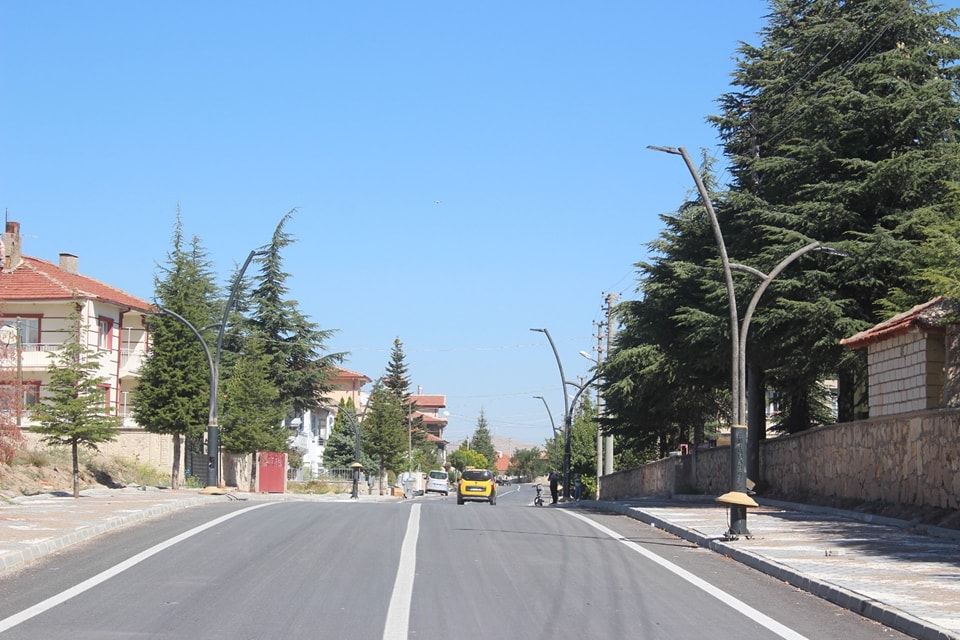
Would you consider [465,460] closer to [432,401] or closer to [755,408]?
[432,401]

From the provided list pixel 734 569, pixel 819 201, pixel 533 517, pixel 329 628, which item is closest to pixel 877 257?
pixel 819 201

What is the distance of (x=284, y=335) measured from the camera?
61.6 m

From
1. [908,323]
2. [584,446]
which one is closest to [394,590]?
[908,323]

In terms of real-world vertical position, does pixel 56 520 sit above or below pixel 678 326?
below

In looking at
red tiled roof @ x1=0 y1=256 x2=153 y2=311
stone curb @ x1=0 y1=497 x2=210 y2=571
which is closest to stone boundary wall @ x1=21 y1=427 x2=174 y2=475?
red tiled roof @ x1=0 y1=256 x2=153 y2=311

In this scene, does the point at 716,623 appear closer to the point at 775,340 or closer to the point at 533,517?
the point at 533,517

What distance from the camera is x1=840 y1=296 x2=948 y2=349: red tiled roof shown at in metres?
20.1

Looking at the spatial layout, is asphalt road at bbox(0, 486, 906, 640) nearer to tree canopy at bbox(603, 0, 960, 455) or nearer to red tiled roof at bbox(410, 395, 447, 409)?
tree canopy at bbox(603, 0, 960, 455)

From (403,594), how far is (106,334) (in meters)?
45.5

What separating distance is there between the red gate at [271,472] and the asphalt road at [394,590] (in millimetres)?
40053

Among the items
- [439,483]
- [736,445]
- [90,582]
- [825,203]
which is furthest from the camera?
[439,483]

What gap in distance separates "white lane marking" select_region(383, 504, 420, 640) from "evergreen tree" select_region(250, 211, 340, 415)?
44.5 metres

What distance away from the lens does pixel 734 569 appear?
47.5 feet

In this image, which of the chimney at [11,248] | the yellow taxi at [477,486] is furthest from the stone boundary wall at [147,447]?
the yellow taxi at [477,486]
